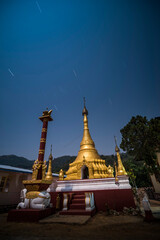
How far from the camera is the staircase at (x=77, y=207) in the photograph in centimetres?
745

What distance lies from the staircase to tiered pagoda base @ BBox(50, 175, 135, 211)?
17.7 inches

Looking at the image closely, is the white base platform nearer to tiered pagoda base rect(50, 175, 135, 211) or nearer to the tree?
tiered pagoda base rect(50, 175, 135, 211)

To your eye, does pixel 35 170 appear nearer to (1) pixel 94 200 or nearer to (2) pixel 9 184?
(1) pixel 94 200

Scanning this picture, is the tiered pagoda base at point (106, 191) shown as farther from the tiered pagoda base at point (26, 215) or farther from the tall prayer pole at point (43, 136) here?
the tiered pagoda base at point (26, 215)

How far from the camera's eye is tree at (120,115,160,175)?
1327 centimetres

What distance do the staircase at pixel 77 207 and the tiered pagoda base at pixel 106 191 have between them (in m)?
0.45

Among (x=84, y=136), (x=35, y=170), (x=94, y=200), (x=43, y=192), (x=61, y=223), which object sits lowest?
(x=61, y=223)

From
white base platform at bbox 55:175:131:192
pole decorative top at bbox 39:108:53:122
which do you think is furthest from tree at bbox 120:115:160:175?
pole decorative top at bbox 39:108:53:122

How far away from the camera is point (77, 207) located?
8.46 meters

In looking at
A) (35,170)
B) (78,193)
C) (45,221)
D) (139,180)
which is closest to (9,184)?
(35,170)

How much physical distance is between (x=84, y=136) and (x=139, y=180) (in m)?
22.6

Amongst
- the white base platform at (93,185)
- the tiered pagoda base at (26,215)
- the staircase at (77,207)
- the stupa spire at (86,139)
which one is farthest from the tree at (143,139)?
the tiered pagoda base at (26,215)

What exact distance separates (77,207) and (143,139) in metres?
10.0

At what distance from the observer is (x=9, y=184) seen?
43.8ft
